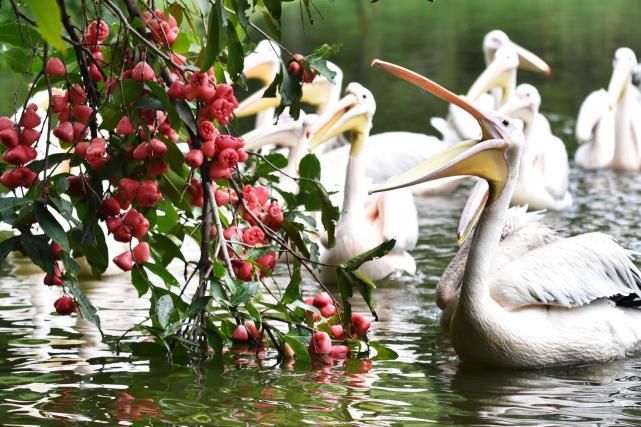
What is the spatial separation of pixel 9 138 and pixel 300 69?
0.83 metres

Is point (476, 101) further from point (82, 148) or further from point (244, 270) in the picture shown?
point (82, 148)

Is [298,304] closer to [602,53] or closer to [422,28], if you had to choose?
[602,53]

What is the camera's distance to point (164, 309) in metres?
4.14

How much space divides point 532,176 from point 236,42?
588 centimetres

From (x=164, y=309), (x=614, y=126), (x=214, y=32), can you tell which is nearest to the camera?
(x=214, y=32)

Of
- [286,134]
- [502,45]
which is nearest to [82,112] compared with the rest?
[286,134]

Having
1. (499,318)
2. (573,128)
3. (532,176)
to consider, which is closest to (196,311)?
(499,318)

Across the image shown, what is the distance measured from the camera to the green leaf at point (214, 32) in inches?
131

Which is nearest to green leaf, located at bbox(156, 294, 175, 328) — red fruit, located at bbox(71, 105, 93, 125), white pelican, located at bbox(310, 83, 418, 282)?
red fruit, located at bbox(71, 105, 93, 125)

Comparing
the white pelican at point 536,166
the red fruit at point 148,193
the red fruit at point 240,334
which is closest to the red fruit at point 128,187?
the red fruit at point 148,193

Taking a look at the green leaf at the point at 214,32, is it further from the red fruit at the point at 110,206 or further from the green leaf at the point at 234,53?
the red fruit at the point at 110,206

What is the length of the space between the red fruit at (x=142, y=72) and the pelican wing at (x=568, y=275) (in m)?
1.92

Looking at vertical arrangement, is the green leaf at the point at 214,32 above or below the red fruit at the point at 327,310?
above

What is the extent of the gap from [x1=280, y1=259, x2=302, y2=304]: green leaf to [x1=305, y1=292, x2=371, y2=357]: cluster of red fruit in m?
0.15
